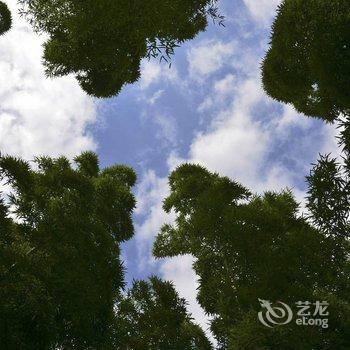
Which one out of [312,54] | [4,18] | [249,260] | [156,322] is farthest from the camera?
[156,322]

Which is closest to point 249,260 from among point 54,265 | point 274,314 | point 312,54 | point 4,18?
point 274,314

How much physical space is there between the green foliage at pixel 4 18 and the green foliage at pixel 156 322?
7.16m

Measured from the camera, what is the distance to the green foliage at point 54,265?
22.0ft

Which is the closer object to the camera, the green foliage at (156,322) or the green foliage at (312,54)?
the green foliage at (312,54)

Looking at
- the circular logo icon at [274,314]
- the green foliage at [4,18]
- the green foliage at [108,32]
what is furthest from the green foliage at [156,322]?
the green foliage at [4,18]

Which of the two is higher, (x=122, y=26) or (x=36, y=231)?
(x=122, y=26)

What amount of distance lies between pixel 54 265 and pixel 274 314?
437 centimetres

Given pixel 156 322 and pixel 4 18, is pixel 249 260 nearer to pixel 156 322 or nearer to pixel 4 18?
pixel 156 322

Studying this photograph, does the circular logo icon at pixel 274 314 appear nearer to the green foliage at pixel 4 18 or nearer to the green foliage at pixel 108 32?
the green foliage at pixel 108 32

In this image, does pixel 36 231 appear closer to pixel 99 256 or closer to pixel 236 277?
pixel 99 256

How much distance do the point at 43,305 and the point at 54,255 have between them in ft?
4.42

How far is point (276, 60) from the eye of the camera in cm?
764

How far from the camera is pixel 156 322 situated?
10117 mm

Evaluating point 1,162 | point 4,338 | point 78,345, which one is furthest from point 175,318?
point 1,162
